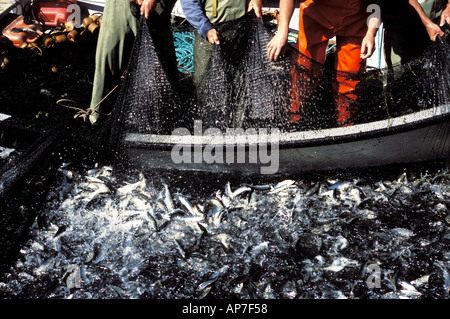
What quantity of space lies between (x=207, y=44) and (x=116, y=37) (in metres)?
1.13

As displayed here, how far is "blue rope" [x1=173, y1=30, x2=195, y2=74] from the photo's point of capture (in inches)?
170

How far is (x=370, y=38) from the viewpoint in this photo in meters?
3.88

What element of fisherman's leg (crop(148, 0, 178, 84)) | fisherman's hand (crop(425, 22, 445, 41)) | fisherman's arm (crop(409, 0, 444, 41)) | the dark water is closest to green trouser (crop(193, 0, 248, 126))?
fisherman's leg (crop(148, 0, 178, 84))

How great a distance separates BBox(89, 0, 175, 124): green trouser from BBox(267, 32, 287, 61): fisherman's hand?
3.76 feet

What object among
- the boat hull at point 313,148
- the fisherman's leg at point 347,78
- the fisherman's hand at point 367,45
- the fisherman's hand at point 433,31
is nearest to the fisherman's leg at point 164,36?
the boat hull at point 313,148

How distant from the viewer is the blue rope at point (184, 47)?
170 inches

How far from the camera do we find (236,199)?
4.25 metres

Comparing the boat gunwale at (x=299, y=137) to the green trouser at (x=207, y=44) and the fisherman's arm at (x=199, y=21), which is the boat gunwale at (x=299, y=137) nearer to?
the green trouser at (x=207, y=44)
